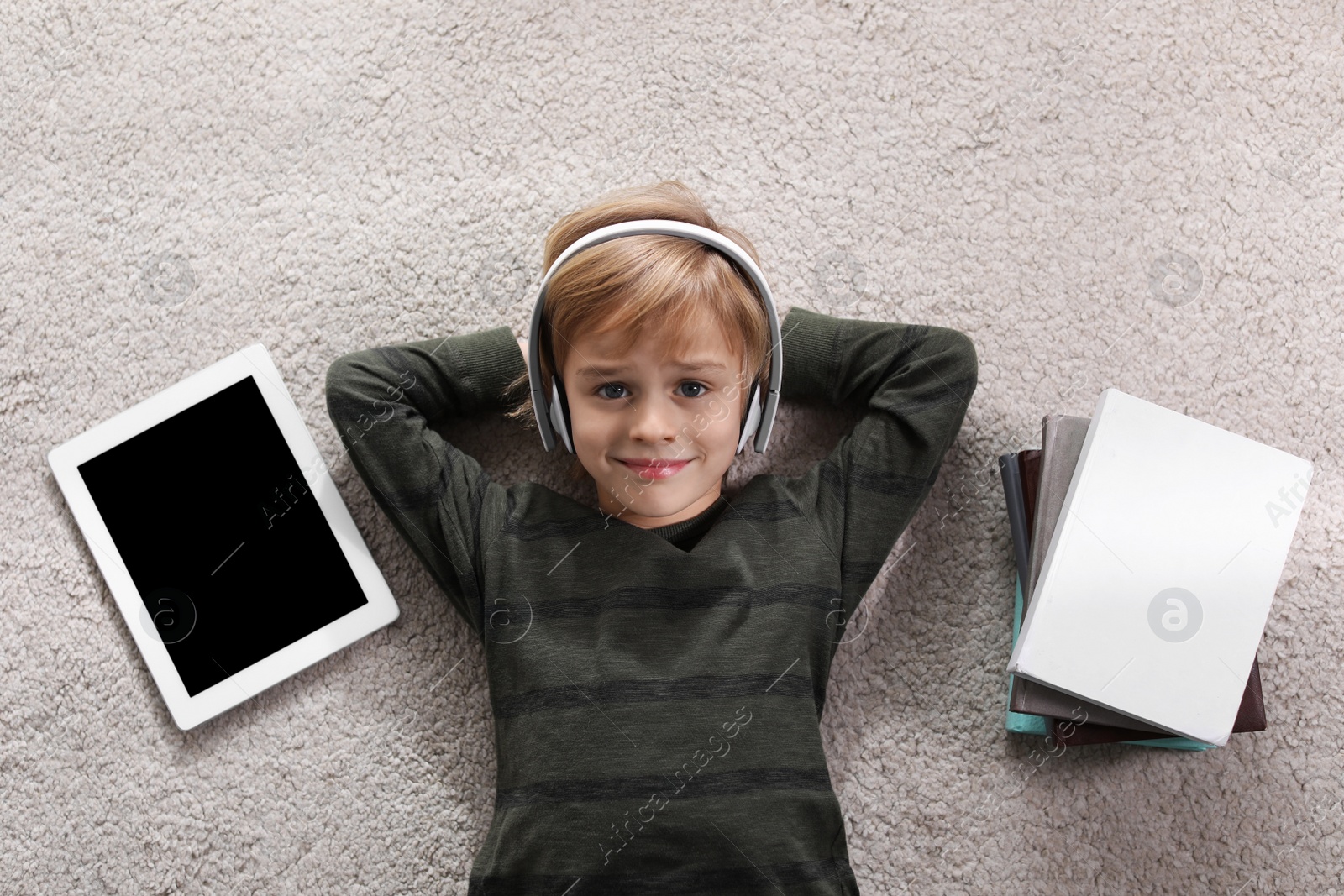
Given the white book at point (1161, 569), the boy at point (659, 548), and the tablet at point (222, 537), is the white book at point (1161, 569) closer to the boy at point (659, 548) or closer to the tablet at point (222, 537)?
the boy at point (659, 548)

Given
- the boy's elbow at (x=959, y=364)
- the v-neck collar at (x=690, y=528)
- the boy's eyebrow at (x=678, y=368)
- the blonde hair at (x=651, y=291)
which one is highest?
the blonde hair at (x=651, y=291)

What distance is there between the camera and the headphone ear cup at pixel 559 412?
2.55ft

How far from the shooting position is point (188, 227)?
921 millimetres

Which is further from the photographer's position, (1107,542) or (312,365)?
(312,365)

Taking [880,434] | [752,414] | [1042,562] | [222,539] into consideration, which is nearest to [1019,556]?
[1042,562]

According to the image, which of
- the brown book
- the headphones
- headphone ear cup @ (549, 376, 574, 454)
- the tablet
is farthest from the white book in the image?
the tablet

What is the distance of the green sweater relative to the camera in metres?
0.76

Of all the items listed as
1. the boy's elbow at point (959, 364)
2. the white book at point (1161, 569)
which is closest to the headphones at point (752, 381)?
the boy's elbow at point (959, 364)

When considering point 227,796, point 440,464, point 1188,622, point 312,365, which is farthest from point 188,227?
point 1188,622

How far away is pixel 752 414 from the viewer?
0.80 metres

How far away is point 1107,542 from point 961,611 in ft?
0.47

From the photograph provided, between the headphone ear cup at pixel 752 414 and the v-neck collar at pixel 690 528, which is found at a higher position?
the headphone ear cup at pixel 752 414

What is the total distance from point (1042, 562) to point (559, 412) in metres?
0.42

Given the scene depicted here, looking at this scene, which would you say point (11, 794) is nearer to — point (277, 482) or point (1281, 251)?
point (277, 482)
